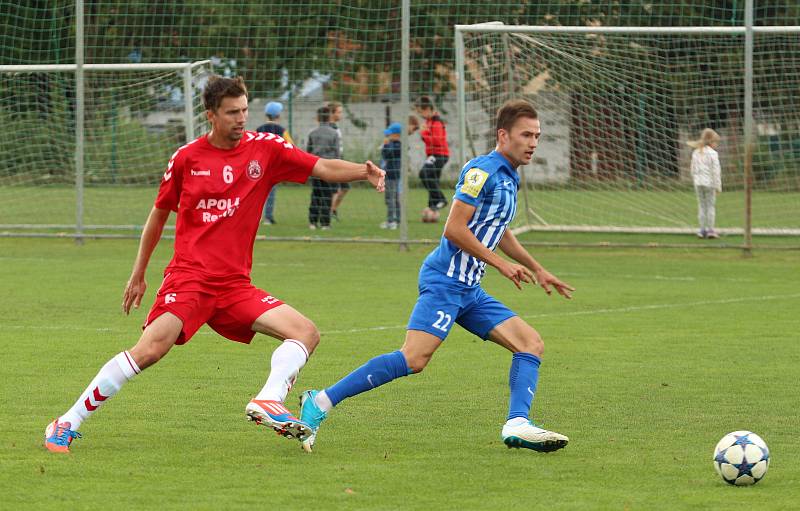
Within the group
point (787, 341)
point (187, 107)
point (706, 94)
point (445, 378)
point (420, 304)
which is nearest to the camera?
point (420, 304)

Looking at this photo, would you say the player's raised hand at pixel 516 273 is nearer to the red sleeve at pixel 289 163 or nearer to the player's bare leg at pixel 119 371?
the red sleeve at pixel 289 163

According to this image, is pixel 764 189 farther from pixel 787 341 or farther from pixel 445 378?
pixel 445 378

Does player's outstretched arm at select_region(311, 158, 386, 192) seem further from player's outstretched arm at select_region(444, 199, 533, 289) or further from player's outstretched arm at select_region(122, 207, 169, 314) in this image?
player's outstretched arm at select_region(122, 207, 169, 314)

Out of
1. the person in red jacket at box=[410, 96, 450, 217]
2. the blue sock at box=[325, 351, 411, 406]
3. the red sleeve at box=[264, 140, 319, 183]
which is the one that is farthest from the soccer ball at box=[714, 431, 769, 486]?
the person in red jacket at box=[410, 96, 450, 217]

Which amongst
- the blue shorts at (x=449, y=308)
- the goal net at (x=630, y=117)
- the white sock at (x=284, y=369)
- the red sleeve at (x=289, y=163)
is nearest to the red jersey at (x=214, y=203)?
the red sleeve at (x=289, y=163)

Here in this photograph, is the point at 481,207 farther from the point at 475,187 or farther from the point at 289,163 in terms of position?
the point at 289,163

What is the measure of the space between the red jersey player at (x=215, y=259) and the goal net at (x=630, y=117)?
1195cm

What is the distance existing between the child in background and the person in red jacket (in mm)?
536

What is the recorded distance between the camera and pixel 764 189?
21.0 metres

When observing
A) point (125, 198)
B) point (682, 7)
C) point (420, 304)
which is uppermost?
point (682, 7)

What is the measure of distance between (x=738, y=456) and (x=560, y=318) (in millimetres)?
6370

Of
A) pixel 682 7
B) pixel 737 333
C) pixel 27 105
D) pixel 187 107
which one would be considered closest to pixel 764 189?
pixel 682 7

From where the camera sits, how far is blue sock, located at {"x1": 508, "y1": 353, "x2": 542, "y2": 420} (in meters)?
6.70

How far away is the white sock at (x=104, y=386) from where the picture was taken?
6.44 metres
